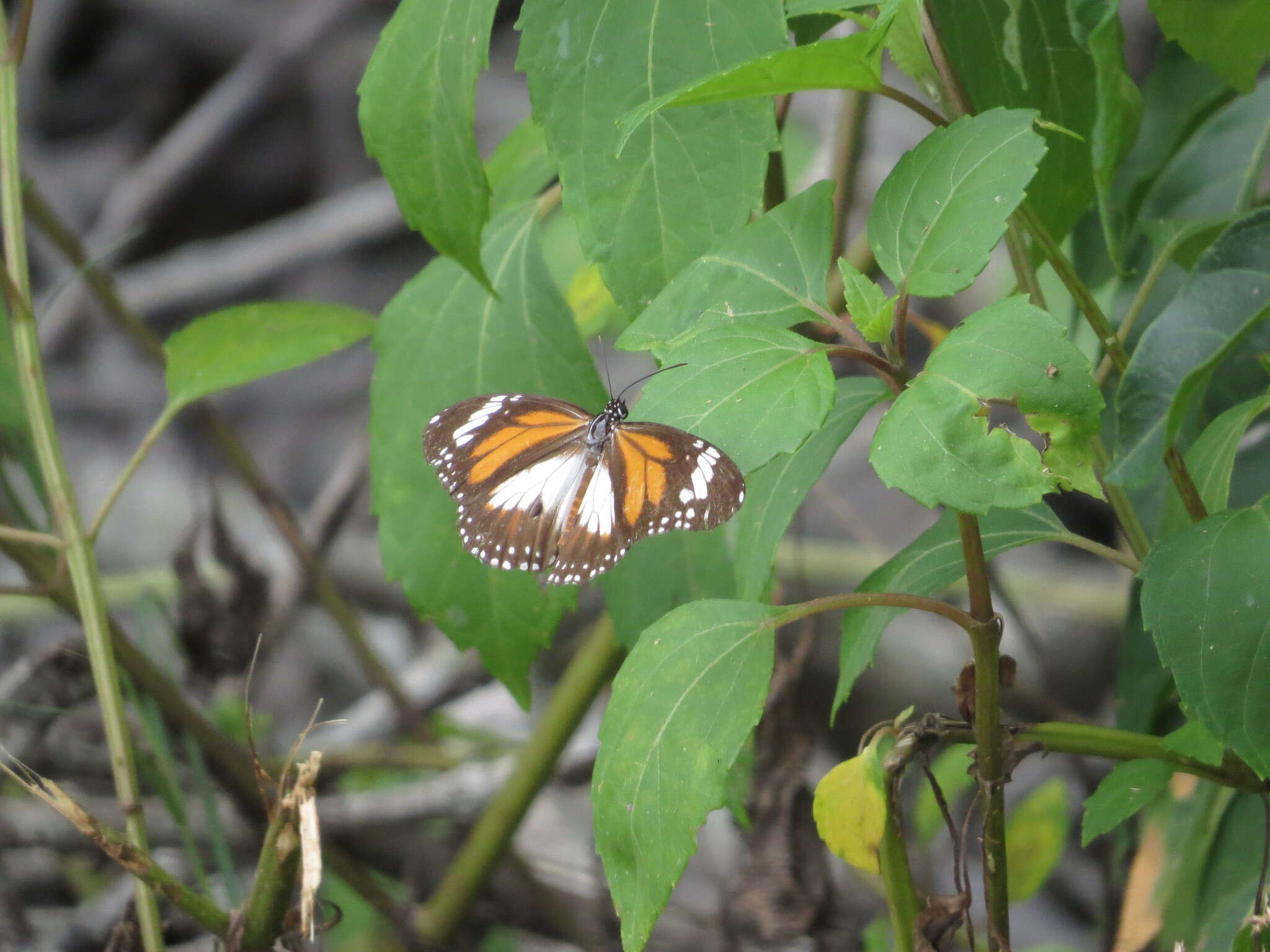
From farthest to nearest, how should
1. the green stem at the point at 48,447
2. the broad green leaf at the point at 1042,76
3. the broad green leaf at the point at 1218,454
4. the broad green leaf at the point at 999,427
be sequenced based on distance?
the green stem at the point at 48,447 → the broad green leaf at the point at 1042,76 → the broad green leaf at the point at 1218,454 → the broad green leaf at the point at 999,427

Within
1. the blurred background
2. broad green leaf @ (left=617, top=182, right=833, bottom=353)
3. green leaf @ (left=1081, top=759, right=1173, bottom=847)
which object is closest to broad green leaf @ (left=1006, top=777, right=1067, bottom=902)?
the blurred background

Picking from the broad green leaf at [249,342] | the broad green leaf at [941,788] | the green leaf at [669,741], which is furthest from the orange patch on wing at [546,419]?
the broad green leaf at [941,788]

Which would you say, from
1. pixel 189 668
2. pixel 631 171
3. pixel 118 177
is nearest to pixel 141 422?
pixel 118 177

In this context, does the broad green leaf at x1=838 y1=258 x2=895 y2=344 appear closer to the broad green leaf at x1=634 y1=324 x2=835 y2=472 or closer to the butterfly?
the broad green leaf at x1=634 y1=324 x2=835 y2=472

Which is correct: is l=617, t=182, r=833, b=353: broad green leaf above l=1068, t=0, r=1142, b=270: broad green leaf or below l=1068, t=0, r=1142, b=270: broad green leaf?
below

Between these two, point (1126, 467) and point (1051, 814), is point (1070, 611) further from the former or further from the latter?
point (1126, 467)

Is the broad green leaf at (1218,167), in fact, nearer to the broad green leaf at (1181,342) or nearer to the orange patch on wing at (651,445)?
the broad green leaf at (1181,342)

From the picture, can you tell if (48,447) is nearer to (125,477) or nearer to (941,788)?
(125,477)
